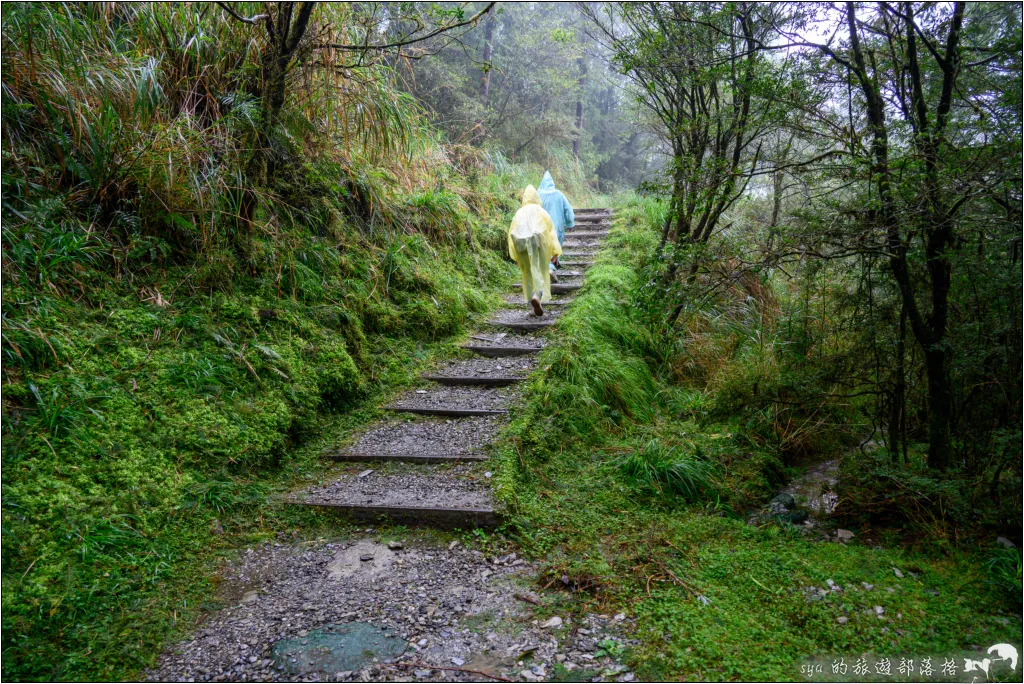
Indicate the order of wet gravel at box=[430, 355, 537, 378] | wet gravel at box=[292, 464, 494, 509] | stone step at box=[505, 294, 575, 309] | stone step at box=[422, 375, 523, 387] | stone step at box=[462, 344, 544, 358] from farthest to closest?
stone step at box=[505, 294, 575, 309] → stone step at box=[462, 344, 544, 358] → wet gravel at box=[430, 355, 537, 378] → stone step at box=[422, 375, 523, 387] → wet gravel at box=[292, 464, 494, 509]

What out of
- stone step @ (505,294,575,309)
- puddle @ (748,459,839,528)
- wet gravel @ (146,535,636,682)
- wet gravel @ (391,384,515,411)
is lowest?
puddle @ (748,459,839,528)

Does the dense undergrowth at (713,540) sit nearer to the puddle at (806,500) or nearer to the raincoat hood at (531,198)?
the puddle at (806,500)

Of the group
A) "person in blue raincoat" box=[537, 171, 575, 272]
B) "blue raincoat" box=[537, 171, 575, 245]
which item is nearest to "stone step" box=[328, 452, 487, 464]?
"person in blue raincoat" box=[537, 171, 575, 272]

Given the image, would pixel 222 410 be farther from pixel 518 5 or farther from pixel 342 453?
pixel 518 5

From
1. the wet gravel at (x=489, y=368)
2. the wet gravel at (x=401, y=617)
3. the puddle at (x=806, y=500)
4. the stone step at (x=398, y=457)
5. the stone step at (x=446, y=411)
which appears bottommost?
the puddle at (x=806, y=500)

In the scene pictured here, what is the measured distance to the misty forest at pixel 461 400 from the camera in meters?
2.67

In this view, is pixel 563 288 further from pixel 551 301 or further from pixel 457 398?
pixel 457 398

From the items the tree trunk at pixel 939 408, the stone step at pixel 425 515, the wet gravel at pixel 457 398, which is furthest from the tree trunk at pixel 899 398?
the wet gravel at pixel 457 398

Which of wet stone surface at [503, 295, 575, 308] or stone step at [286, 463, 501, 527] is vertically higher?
wet stone surface at [503, 295, 575, 308]

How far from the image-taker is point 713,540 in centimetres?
Answer: 352

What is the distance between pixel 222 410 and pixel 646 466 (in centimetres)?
268

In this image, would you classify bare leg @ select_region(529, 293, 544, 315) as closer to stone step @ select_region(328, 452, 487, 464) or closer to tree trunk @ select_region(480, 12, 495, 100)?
stone step @ select_region(328, 452, 487, 464)

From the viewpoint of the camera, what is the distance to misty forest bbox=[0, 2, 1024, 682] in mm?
2666

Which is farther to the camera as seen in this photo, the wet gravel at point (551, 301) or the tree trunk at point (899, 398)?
the wet gravel at point (551, 301)
